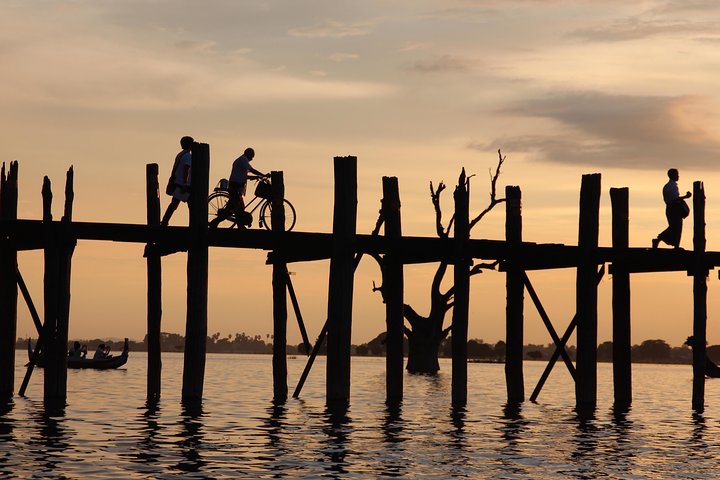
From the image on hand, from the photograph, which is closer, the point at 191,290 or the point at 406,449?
the point at 406,449

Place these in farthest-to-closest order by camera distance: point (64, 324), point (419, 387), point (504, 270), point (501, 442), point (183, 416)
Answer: point (419, 387) → point (504, 270) → point (183, 416) → point (64, 324) → point (501, 442)

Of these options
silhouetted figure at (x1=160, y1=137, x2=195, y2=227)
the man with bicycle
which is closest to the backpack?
silhouetted figure at (x1=160, y1=137, x2=195, y2=227)

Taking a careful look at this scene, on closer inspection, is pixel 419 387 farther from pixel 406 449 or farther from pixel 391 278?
pixel 406 449

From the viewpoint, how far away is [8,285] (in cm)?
2642

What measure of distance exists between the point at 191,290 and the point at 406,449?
5.55 m

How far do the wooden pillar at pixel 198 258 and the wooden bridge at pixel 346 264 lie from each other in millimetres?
19

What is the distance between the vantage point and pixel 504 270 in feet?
92.4

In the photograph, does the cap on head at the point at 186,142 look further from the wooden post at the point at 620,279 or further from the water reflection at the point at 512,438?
the wooden post at the point at 620,279

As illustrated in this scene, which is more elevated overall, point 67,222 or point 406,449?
point 67,222

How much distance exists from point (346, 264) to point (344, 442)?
14.0 ft

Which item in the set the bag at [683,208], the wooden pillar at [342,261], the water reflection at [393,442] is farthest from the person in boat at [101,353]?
the bag at [683,208]

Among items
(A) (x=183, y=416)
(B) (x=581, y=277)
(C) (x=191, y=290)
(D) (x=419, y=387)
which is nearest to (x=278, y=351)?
(A) (x=183, y=416)

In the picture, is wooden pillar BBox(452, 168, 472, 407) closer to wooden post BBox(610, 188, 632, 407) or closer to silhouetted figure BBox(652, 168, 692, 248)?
wooden post BBox(610, 188, 632, 407)

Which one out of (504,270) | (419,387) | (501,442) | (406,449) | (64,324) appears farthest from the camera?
(419,387)
